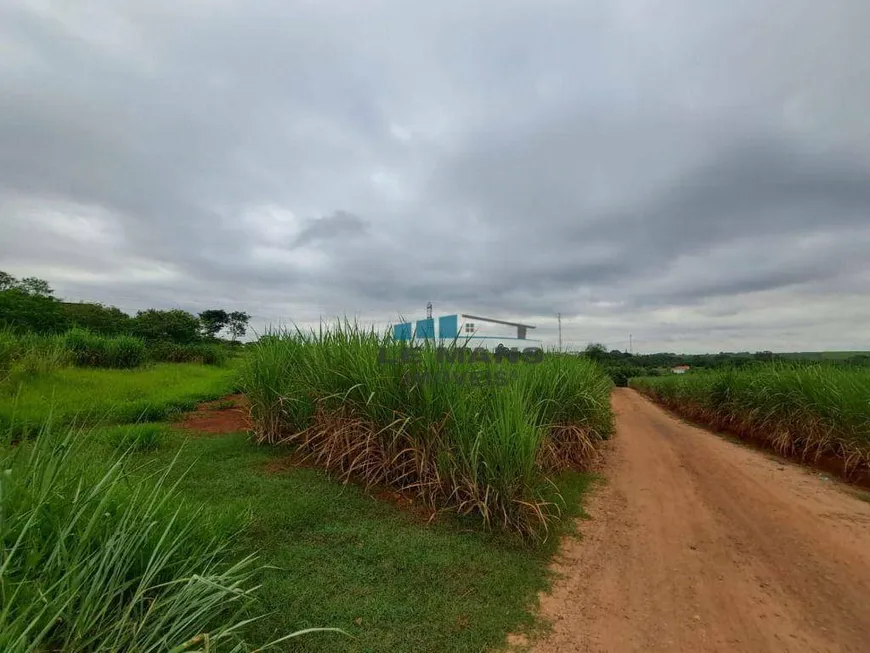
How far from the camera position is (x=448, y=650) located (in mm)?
1938

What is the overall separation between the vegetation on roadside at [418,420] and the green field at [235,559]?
0.14 m

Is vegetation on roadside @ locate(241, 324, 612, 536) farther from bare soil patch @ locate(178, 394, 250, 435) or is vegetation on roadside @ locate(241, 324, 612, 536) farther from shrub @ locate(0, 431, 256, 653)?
shrub @ locate(0, 431, 256, 653)

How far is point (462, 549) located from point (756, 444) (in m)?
8.96

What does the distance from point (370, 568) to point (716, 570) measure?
106 inches

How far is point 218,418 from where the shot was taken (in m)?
6.80

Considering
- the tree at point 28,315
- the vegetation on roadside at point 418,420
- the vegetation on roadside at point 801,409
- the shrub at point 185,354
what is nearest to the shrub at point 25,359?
the vegetation on roadside at point 418,420

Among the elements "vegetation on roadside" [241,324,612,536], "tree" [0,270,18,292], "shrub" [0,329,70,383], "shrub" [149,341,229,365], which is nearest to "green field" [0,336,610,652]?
"vegetation on roadside" [241,324,612,536]

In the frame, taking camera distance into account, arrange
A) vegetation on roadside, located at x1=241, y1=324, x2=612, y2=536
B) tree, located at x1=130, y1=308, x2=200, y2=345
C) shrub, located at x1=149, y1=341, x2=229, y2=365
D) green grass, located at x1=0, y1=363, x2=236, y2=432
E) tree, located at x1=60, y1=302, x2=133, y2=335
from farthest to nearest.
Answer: tree, located at x1=130, y1=308, x2=200, y2=345
tree, located at x1=60, y1=302, x2=133, y2=335
shrub, located at x1=149, y1=341, x2=229, y2=365
green grass, located at x1=0, y1=363, x2=236, y2=432
vegetation on roadside, located at x1=241, y1=324, x2=612, y2=536

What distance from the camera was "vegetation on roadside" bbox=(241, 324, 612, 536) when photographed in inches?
127

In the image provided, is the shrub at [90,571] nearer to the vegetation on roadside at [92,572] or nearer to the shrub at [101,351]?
the vegetation on roadside at [92,572]

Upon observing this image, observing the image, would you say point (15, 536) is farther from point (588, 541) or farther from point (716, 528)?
point (716, 528)

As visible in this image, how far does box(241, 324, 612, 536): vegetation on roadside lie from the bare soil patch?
873mm

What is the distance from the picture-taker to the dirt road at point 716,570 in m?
2.27

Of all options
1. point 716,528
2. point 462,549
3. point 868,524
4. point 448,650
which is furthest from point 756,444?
point 448,650
